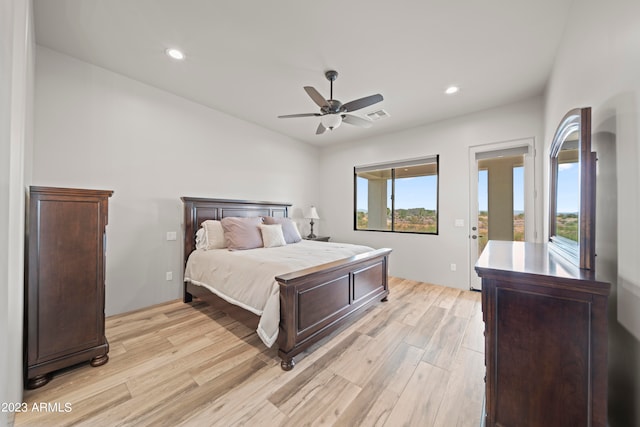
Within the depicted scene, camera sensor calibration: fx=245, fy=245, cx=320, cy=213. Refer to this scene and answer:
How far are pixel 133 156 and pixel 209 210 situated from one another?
1097 millimetres

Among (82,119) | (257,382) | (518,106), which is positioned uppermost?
(518,106)

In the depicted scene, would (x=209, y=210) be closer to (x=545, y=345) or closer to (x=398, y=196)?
(x=398, y=196)

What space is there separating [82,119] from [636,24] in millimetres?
4223

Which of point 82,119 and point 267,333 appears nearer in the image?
point 267,333

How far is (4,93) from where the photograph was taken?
0.79 meters

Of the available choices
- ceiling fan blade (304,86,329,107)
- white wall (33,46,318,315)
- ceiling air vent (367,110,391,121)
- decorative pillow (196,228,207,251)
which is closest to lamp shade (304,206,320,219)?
white wall (33,46,318,315)

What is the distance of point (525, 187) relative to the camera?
3.39 metres

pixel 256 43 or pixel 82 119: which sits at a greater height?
pixel 256 43

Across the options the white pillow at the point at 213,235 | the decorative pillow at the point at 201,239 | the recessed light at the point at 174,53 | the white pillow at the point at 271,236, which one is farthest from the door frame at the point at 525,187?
the recessed light at the point at 174,53

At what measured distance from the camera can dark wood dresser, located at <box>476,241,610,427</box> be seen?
99cm

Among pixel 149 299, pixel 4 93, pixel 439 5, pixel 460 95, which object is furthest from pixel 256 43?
pixel 149 299

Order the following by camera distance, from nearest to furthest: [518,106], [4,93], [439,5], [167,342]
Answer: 1. [4,93]
2. [439,5]
3. [167,342]
4. [518,106]

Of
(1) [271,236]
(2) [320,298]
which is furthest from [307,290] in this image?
(1) [271,236]

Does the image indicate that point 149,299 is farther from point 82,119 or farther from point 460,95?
point 460,95
